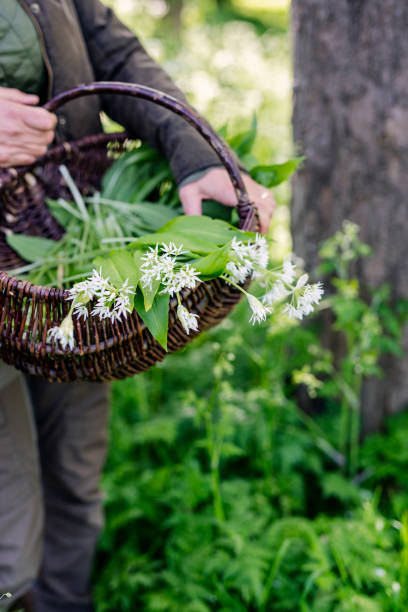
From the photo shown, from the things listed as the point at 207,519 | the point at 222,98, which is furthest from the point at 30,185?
the point at 222,98

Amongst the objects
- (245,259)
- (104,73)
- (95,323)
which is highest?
(104,73)

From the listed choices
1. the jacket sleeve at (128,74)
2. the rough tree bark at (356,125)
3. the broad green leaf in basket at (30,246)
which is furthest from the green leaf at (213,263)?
the rough tree bark at (356,125)

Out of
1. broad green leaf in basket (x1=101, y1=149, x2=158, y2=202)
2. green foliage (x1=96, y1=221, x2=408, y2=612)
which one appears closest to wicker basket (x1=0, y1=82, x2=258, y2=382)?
broad green leaf in basket (x1=101, y1=149, x2=158, y2=202)

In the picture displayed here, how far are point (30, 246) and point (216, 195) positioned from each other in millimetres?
499

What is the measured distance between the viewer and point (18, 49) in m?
1.23

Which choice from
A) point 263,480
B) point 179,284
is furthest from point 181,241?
point 263,480

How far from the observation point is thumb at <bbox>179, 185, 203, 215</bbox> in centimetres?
122

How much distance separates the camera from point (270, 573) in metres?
1.63

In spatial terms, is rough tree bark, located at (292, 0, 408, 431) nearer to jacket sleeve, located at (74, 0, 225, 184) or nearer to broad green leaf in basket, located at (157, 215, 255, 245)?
jacket sleeve, located at (74, 0, 225, 184)

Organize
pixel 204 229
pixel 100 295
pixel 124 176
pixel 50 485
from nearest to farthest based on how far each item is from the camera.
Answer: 1. pixel 100 295
2. pixel 204 229
3. pixel 124 176
4. pixel 50 485

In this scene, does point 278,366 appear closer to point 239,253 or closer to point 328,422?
point 328,422

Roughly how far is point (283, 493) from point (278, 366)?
19.7 inches

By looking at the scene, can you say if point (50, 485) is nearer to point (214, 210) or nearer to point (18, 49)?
point (214, 210)

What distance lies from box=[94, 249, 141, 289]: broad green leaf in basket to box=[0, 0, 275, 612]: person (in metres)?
0.26
